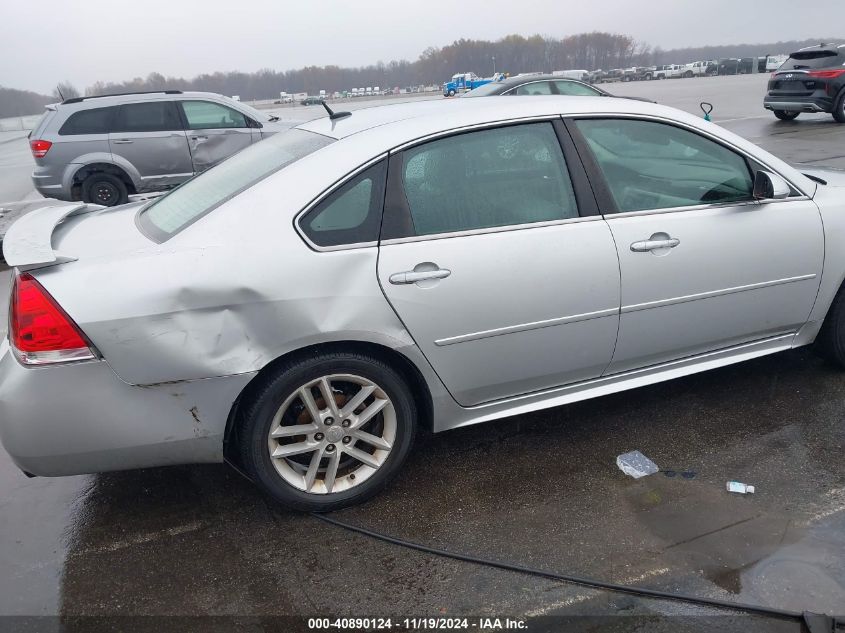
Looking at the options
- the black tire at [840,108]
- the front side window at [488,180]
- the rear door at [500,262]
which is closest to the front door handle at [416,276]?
the rear door at [500,262]

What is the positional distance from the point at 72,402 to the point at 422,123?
1.77 metres

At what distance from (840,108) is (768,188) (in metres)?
14.1

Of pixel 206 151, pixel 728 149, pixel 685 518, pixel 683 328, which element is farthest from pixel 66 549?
→ pixel 206 151

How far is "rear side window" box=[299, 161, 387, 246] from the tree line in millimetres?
10186

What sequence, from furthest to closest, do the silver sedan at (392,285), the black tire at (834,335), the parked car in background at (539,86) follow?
1. the parked car in background at (539,86)
2. the black tire at (834,335)
3. the silver sedan at (392,285)

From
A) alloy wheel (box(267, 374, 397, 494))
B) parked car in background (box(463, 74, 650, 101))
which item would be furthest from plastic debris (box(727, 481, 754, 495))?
parked car in background (box(463, 74, 650, 101))

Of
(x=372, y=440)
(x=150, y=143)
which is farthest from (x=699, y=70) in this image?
(x=372, y=440)

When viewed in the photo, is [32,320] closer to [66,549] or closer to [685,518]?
[66,549]

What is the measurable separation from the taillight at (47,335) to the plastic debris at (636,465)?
2262 mm

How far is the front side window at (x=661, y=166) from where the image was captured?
315cm

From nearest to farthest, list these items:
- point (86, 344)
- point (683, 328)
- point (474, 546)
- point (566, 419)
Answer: point (86, 344), point (474, 546), point (683, 328), point (566, 419)

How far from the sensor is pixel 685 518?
2725mm

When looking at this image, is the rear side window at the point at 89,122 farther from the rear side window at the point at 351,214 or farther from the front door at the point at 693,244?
the front door at the point at 693,244

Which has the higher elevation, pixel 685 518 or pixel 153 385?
pixel 153 385
